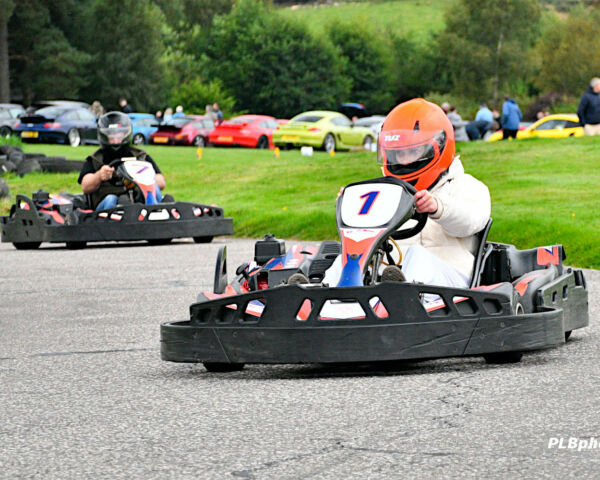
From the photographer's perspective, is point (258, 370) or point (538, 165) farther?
point (538, 165)

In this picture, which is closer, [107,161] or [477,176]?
[107,161]

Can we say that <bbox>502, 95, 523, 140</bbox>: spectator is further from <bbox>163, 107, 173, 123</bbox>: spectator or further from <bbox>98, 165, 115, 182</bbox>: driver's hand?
<bbox>98, 165, 115, 182</bbox>: driver's hand

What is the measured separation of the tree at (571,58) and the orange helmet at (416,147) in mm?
76089

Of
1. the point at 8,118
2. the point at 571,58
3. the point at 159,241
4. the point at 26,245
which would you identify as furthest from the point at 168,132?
the point at 571,58

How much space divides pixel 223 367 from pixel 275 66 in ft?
232

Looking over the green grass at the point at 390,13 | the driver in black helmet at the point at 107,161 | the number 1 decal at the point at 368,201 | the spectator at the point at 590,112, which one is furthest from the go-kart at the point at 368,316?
the green grass at the point at 390,13

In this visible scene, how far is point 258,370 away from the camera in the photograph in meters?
6.50

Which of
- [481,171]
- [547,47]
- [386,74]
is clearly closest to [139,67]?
[386,74]

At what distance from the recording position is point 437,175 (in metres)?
7.04

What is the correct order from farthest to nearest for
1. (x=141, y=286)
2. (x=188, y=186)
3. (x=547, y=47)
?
(x=547, y=47) < (x=188, y=186) < (x=141, y=286)

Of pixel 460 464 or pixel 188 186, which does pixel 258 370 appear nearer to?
pixel 460 464

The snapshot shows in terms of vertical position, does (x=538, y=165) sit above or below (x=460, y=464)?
below

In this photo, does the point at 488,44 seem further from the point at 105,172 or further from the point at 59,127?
the point at 105,172

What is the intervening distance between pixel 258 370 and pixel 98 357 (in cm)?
105
